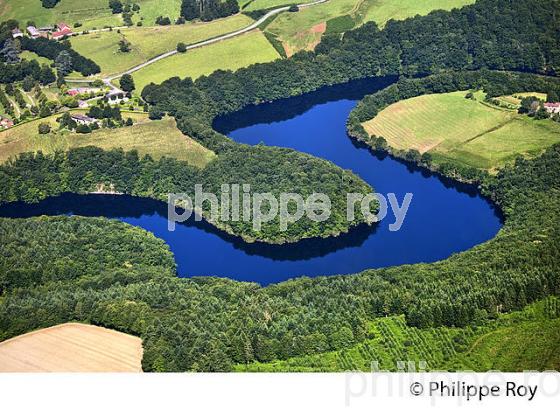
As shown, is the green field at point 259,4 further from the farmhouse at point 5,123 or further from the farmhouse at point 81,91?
the farmhouse at point 5,123

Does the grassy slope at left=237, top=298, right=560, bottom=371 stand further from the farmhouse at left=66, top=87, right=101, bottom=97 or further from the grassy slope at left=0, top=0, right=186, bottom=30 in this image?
the grassy slope at left=0, top=0, right=186, bottom=30

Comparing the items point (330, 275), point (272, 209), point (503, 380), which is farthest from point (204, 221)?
point (503, 380)

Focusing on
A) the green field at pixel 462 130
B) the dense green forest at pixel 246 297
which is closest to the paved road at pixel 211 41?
the green field at pixel 462 130

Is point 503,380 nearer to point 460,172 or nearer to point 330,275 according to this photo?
point 330,275

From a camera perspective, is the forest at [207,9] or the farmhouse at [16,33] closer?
the farmhouse at [16,33]

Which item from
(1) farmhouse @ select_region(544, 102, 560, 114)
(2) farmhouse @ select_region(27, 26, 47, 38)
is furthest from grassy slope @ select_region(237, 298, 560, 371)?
(2) farmhouse @ select_region(27, 26, 47, 38)

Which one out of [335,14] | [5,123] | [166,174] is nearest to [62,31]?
[5,123]
